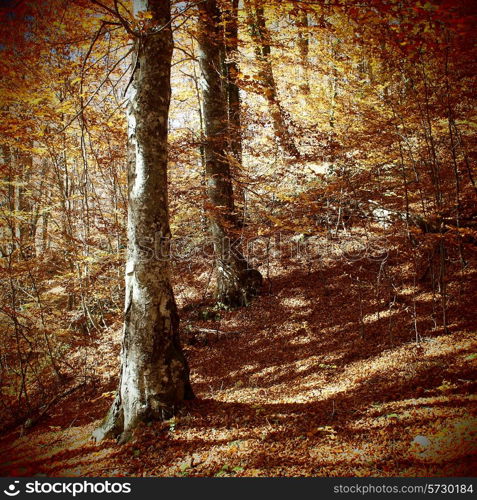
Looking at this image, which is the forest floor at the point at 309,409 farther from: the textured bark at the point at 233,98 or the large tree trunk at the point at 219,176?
the textured bark at the point at 233,98

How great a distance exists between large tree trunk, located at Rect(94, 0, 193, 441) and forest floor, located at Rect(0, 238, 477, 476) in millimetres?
296

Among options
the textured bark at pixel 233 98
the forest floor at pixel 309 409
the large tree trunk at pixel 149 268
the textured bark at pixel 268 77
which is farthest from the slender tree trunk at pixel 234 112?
the large tree trunk at pixel 149 268

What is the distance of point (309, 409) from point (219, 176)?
587cm

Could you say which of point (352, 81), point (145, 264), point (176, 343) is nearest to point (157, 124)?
point (145, 264)

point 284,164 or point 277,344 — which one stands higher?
point 284,164

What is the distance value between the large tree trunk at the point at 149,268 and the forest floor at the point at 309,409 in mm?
296

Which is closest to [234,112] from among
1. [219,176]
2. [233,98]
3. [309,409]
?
[233,98]

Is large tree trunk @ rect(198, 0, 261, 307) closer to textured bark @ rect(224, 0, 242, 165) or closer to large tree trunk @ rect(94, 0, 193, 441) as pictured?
textured bark @ rect(224, 0, 242, 165)

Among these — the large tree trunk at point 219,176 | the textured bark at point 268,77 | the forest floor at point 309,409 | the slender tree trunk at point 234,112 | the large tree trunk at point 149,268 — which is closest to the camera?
the forest floor at point 309,409

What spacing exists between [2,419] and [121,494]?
425 centimetres

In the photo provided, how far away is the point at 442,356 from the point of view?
437cm

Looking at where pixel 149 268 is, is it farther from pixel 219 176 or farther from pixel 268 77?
pixel 268 77

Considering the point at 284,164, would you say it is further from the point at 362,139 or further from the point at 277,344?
the point at 277,344

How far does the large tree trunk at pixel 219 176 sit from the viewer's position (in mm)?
7766
